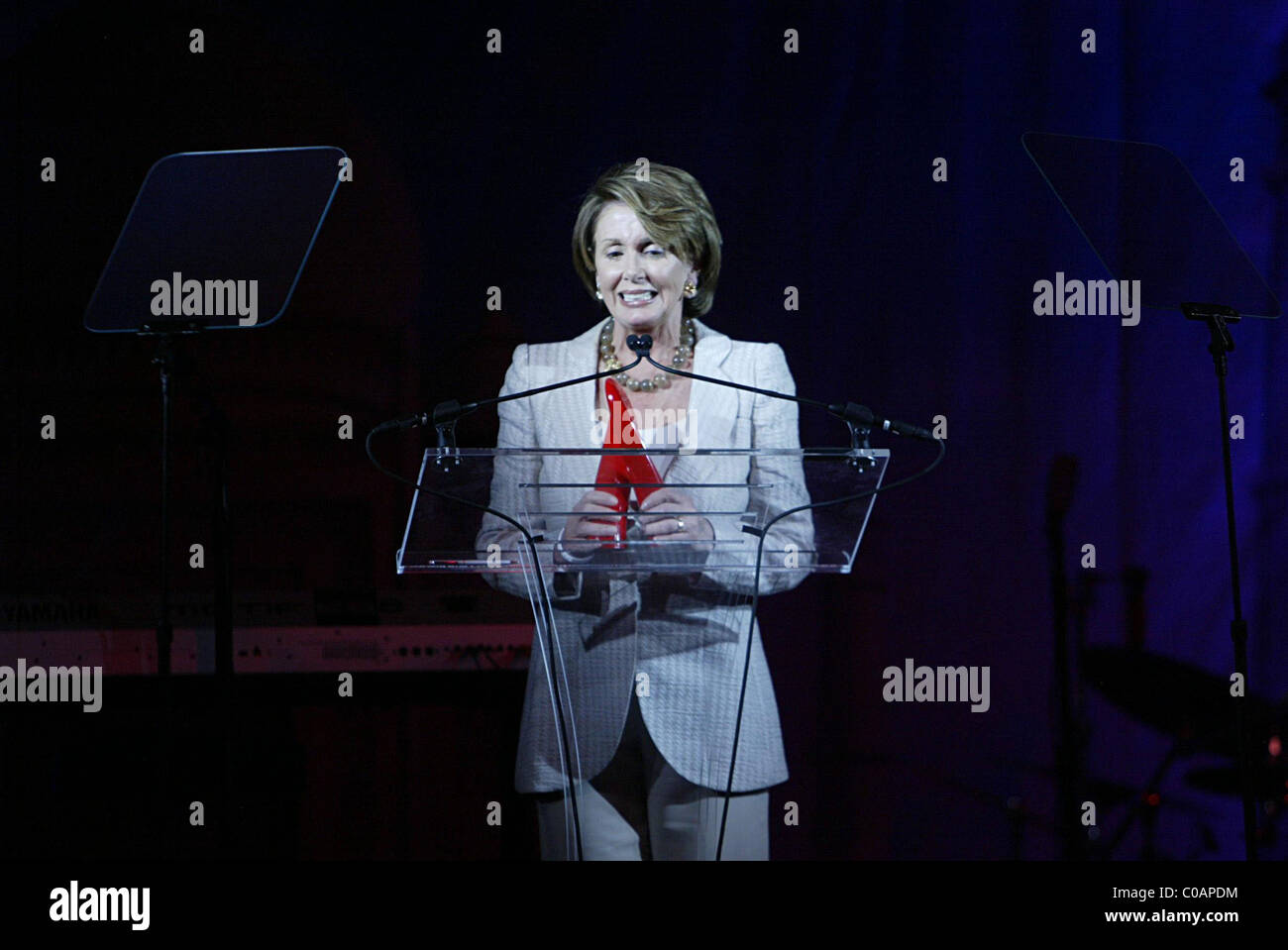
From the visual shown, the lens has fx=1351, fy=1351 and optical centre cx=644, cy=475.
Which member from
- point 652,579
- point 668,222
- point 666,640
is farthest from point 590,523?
point 668,222

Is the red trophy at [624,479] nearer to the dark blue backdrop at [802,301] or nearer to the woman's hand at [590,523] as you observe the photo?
the woman's hand at [590,523]

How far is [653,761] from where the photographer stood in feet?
9.42

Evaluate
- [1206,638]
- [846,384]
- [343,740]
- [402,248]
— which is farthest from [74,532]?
[1206,638]

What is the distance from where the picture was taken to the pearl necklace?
3.20 m

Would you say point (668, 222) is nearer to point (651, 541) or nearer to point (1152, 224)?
point (651, 541)

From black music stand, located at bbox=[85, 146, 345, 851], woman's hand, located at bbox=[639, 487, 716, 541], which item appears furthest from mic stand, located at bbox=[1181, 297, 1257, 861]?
black music stand, located at bbox=[85, 146, 345, 851]

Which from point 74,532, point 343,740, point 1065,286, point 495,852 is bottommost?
point 495,852

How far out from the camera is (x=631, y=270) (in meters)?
3.15

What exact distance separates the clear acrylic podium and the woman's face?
25.3 inches

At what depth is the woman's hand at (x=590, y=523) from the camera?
101 inches

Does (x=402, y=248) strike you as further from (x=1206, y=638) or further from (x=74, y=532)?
(x=1206, y=638)

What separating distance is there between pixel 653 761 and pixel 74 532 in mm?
1764

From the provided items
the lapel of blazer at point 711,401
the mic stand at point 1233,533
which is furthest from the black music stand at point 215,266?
the mic stand at point 1233,533

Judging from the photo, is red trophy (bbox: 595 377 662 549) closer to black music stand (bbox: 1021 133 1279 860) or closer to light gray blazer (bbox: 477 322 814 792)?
light gray blazer (bbox: 477 322 814 792)
